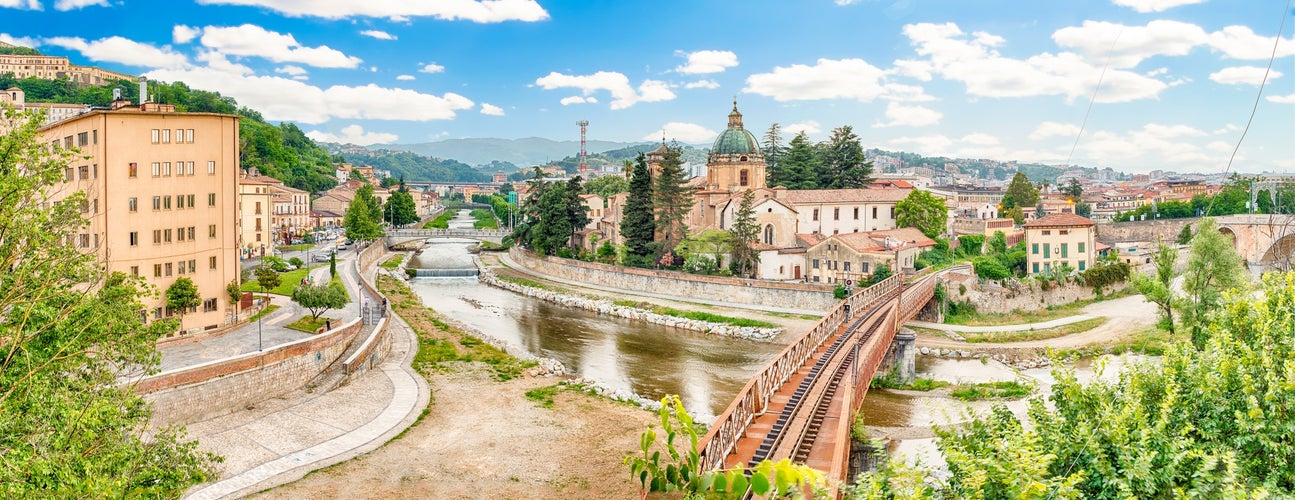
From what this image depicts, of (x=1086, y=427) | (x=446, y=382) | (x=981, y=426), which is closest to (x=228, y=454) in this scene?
(x=446, y=382)

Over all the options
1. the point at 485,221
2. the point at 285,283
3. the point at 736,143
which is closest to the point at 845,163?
the point at 736,143

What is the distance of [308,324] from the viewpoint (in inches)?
1132

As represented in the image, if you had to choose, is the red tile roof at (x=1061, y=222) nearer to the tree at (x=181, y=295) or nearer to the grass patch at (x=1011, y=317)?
the grass patch at (x=1011, y=317)

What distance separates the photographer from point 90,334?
907 cm

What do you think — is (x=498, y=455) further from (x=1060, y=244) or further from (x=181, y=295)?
(x=1060, y=244)

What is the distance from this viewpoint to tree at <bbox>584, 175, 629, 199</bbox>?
76.2 metres

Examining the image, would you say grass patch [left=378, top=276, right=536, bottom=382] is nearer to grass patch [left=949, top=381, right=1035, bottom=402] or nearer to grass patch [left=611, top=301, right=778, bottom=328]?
grass patch [left=611, top=301, right=778, bottom=328]

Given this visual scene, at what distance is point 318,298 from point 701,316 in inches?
719

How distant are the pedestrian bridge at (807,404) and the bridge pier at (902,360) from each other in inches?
62.1

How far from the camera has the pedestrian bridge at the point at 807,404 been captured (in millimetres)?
12641

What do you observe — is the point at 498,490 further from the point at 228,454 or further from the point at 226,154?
the point at 226,154

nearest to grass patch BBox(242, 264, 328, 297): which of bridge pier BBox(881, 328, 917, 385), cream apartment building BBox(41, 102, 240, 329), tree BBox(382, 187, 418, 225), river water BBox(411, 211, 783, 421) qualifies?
cream apartment building BBox(41, 102, 240, 329)

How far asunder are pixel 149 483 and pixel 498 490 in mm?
7909

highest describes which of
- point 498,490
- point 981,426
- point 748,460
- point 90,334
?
point 90,334
